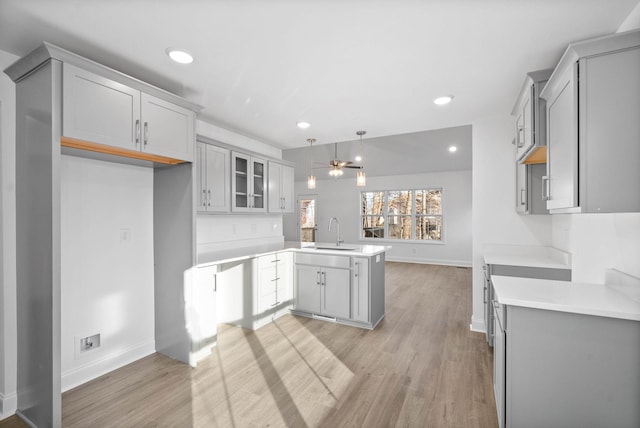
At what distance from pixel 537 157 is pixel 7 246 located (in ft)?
13.6

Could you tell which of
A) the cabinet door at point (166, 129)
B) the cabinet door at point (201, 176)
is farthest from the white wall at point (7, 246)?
the cabinet door at point (201, 176)

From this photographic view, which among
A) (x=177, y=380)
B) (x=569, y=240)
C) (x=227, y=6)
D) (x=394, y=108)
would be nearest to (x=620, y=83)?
(x=569, y=240)

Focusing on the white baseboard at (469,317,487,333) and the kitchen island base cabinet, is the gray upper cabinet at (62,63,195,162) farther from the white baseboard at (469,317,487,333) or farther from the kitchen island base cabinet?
the white baseboard at (469,317,487,333)

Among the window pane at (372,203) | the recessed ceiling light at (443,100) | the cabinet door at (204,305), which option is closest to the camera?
the cabinet door at (204,305)

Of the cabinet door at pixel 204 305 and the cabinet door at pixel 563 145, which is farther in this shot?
the cabinet door at pixel 204 305

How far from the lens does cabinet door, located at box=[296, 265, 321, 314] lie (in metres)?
3.78

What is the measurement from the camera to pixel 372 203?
8.88 m

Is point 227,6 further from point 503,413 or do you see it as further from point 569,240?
point 569,240

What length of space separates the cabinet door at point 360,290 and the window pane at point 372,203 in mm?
5451

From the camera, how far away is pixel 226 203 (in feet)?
11.2

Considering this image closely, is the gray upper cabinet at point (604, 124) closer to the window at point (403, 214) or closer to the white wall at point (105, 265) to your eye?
the white wall at point (105, 265)

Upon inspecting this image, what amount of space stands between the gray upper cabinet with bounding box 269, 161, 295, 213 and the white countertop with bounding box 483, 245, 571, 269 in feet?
8.81

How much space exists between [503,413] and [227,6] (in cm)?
273

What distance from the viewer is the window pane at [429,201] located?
796cm
